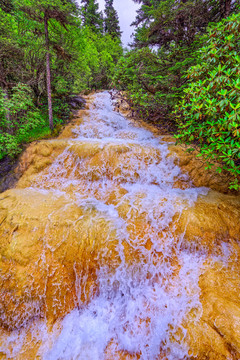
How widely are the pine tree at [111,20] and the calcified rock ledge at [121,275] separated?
117 feet

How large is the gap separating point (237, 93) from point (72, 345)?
202 inches

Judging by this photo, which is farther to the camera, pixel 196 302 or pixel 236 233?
pixel 236 233

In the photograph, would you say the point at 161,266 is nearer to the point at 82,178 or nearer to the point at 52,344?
the point at 52,344

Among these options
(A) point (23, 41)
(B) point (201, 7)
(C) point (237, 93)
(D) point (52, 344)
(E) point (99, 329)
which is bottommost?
(D) point (52, 344)

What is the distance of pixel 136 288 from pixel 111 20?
39975 mm

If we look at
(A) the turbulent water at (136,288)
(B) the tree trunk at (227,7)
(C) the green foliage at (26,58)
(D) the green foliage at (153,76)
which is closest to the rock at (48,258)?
(A) the turbulent water at (136,288)

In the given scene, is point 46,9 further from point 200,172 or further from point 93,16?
point 93,16

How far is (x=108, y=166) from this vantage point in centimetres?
564

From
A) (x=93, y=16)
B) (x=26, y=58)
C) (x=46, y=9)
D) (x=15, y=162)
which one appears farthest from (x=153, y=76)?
(x=93, y=16)

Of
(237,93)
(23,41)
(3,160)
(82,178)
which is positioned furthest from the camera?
(23,41)

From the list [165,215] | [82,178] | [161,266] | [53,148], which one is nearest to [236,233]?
[165,215]

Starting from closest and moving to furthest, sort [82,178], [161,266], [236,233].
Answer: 1. [161,266]
2. [236,233]
3. [82,178]

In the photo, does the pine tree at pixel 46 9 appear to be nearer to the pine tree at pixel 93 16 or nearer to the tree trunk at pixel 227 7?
the tree trunk at pixel 227 7

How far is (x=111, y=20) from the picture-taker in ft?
90.9
